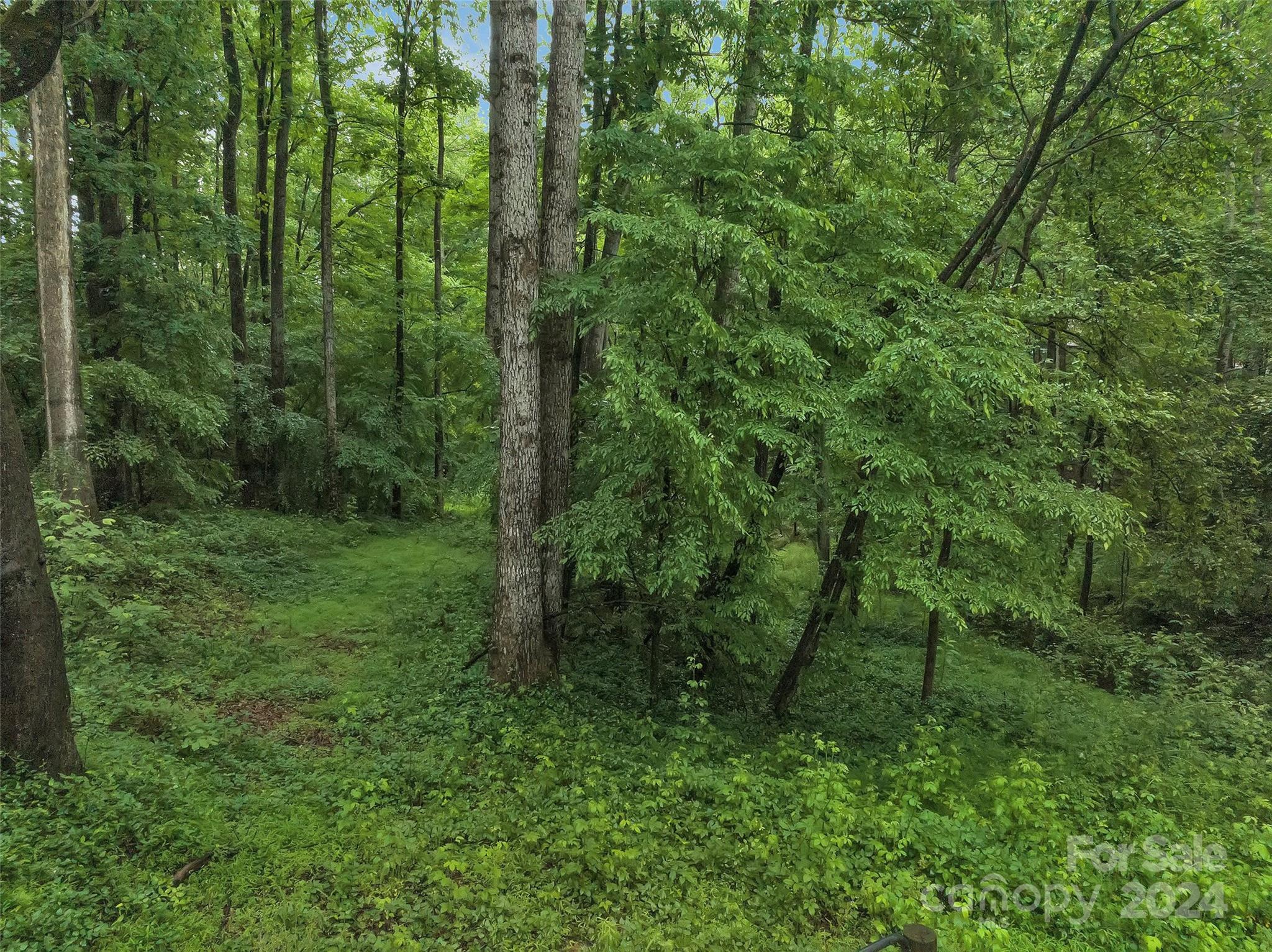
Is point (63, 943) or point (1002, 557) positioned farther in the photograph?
point (1002, 557)

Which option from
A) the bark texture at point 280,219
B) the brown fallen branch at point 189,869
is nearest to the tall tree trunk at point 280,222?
the bark texture at point 280,219

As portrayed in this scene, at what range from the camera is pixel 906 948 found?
2.74m

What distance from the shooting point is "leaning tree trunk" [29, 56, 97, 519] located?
7.30 m

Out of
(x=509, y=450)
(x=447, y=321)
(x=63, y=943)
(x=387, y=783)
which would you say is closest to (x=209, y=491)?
(x=447, y=321)

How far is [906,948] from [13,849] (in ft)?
15.6

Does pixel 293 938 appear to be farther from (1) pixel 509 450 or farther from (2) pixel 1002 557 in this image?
(2) pixel 1002 557

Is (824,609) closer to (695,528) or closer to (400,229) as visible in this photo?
(695,528)

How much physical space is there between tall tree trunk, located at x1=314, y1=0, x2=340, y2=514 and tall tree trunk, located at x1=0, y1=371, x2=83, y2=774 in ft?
33.3

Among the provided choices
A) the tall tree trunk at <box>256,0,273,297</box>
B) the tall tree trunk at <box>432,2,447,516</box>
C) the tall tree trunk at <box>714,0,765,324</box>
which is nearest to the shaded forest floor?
the tall tree trunk at <box>714,0,765,324</box>

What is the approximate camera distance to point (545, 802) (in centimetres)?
492

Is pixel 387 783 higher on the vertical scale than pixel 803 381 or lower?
lower

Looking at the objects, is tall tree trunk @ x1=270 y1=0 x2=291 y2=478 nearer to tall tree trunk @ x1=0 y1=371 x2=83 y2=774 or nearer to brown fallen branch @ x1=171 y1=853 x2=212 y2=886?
tall tree trunk @ x1=0 y1=371 x2=83 y2=774

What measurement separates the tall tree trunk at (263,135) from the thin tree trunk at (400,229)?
249 centimetres

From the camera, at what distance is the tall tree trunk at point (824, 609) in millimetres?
7059
